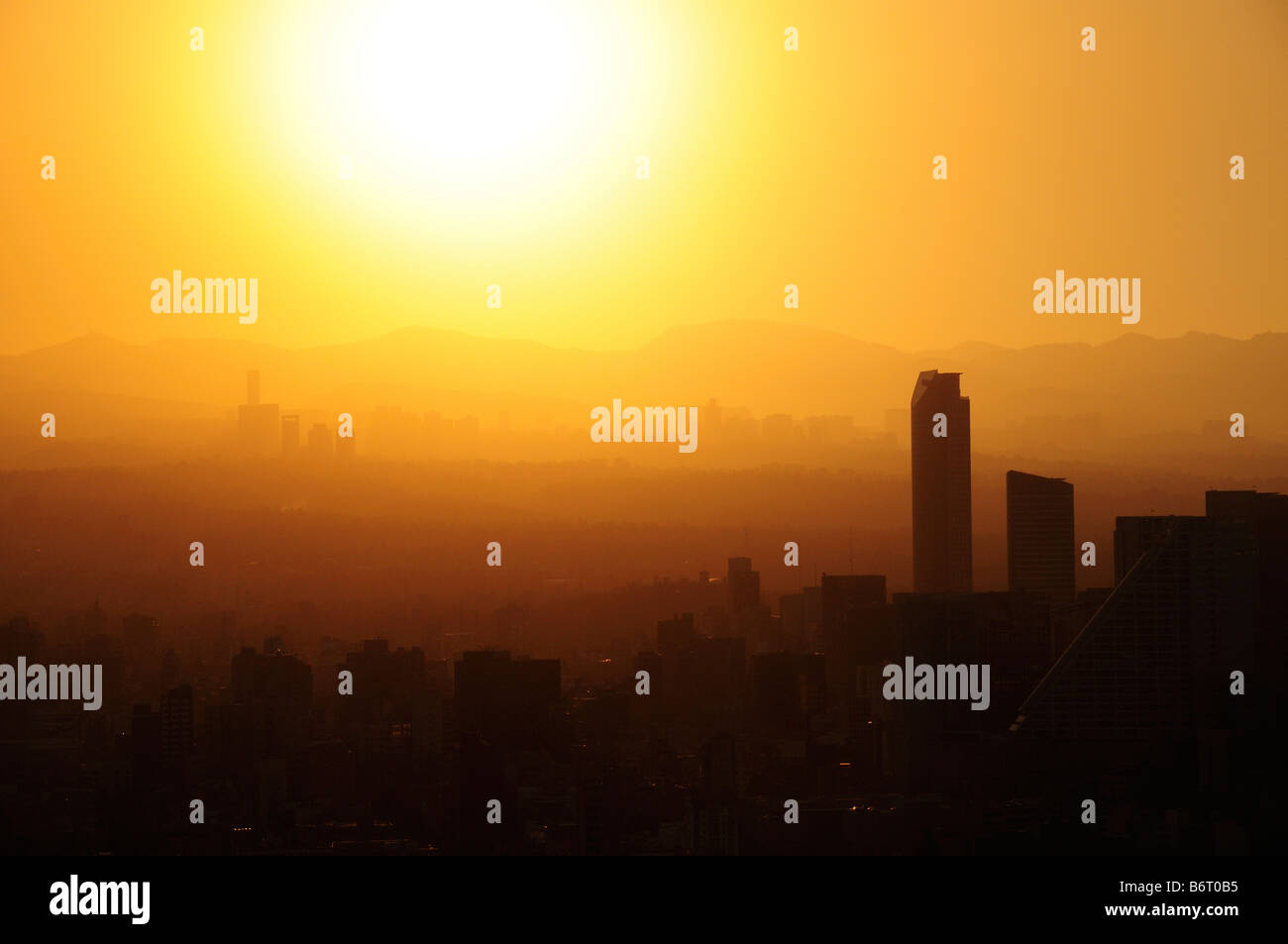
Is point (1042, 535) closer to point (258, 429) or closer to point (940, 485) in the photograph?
point (940, 485)

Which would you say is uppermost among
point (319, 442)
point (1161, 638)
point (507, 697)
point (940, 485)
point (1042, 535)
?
point (319, 442)

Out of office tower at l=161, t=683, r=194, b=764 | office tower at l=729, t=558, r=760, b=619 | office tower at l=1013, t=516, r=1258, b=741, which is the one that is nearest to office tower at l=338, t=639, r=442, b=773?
office tower at l=161, t=683, r=194, b=764

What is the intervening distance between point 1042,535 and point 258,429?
204 inches

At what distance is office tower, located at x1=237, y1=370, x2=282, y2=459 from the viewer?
831 cm

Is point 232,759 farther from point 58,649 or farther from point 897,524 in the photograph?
point 897,524

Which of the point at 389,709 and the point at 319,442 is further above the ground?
the point at 319,442

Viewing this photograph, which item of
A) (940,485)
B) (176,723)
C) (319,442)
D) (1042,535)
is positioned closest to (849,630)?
(940,485)

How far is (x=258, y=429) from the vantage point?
8.40 metres

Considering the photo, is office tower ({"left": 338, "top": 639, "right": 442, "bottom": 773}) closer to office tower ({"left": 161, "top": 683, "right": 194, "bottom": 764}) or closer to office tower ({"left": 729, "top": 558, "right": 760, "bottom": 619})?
office tower ({"left": 161, "top": 683, "right": 194, "bottom": 764})

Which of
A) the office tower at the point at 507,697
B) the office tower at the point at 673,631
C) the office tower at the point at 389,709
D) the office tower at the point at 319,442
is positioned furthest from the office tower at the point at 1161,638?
the office tower at the point at 319,442

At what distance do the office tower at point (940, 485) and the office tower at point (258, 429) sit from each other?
4069 millimetres

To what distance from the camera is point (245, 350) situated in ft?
26.4
